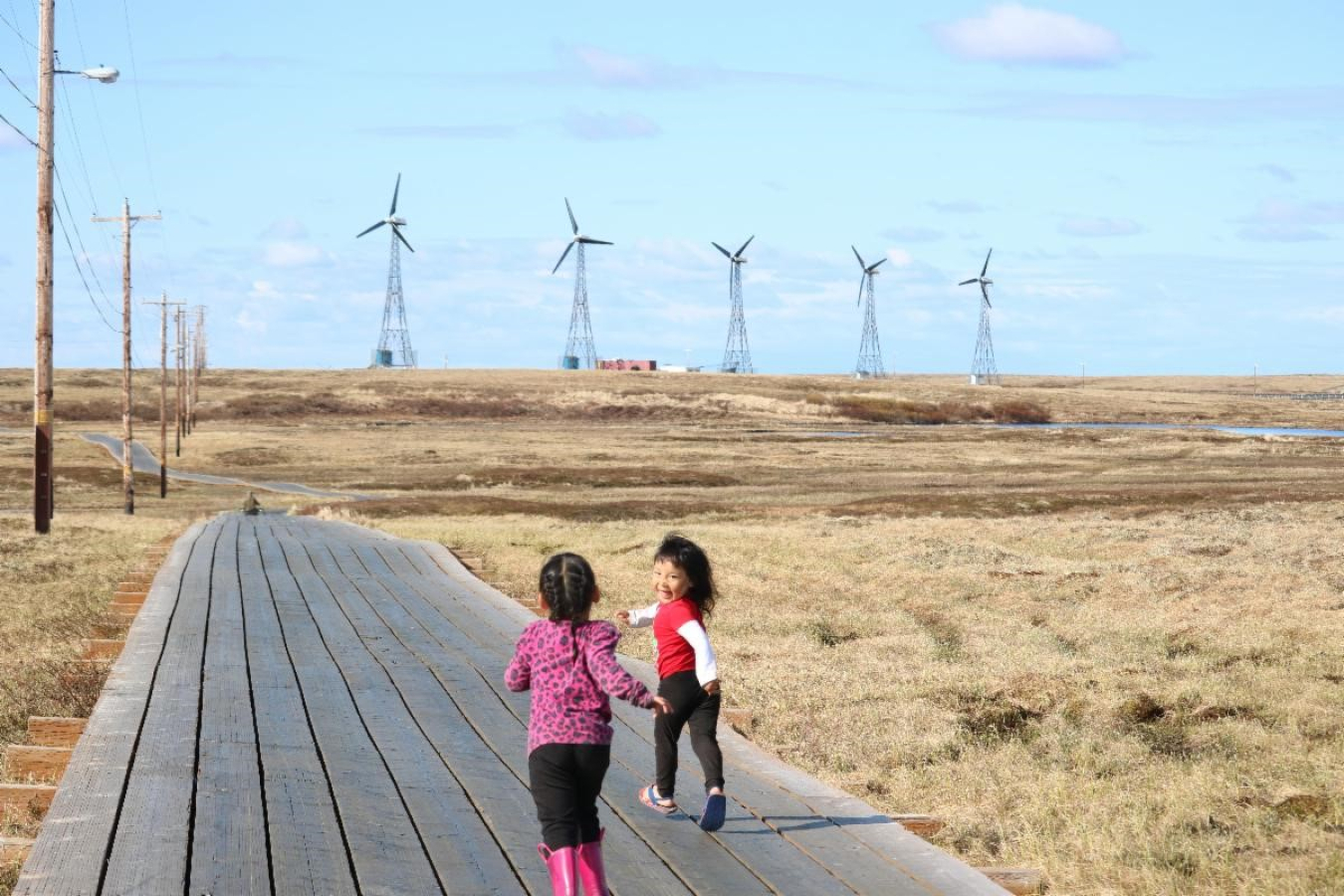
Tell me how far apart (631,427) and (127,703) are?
4677 inches

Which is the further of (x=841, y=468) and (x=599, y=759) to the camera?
(x=841, y=468)

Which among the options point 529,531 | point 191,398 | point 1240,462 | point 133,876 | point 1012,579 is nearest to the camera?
point 133,876

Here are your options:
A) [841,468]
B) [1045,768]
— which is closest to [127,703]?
[1045,768]

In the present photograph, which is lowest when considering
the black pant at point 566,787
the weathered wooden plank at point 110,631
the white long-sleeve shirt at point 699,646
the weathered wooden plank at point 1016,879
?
the weathered wooden plank at point 110,631

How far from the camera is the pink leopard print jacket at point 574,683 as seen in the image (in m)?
7.11

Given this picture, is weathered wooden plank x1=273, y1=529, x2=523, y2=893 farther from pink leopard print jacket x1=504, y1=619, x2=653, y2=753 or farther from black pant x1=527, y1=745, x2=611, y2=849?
pink leopard print jacket x1=504, y1=619, x2=653, y2=753

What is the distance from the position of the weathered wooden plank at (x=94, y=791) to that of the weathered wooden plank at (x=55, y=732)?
13 centimetres

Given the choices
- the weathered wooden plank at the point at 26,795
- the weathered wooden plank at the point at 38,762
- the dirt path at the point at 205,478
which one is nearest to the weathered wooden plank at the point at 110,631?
the weathered wooden plank at the point at 38,762

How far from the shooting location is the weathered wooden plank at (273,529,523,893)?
24.1 ft

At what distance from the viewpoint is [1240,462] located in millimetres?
77562

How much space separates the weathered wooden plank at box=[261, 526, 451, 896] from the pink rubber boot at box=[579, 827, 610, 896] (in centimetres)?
70

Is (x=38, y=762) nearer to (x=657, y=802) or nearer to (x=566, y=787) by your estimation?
(x=657, y=802)

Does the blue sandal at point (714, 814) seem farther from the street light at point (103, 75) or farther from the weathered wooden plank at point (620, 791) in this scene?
the street light at point (103, 75)

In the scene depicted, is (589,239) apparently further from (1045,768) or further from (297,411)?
(1045,768)
